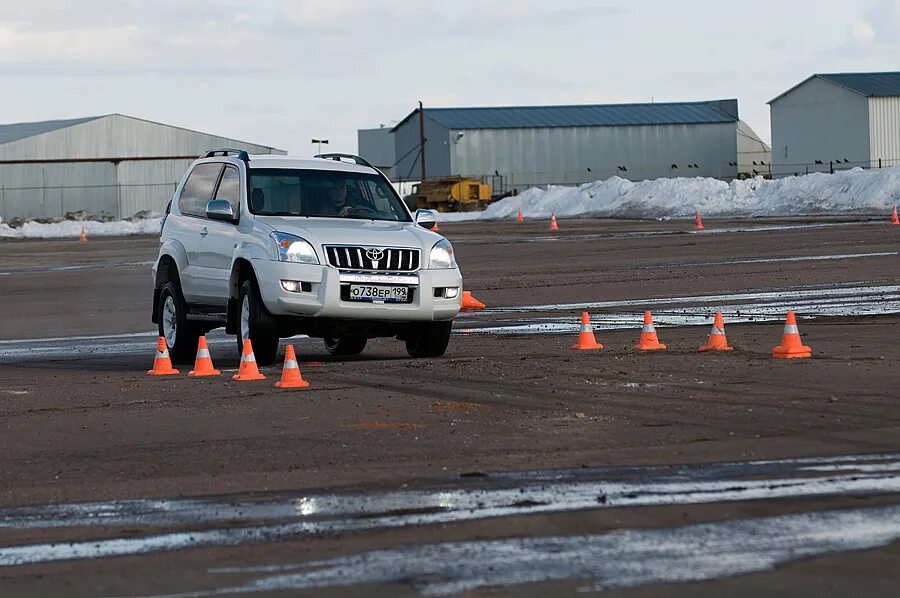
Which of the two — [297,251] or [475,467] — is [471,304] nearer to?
[297,251]

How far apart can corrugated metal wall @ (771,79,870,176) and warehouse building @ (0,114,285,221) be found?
97.1 ft

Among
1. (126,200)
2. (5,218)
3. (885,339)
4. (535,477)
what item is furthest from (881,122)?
(535,477)

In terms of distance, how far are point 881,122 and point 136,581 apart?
7747cm

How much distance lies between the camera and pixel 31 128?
8588 centimetres

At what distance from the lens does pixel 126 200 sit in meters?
77.6

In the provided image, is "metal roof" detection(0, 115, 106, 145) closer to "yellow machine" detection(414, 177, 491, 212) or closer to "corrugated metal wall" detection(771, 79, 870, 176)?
"yellow machine" detection(414, 177, 491, 212)

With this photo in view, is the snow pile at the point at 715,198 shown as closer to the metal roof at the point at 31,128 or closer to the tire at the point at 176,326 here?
the metal roof at the point at 31,128

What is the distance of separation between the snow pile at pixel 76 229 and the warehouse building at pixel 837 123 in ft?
114

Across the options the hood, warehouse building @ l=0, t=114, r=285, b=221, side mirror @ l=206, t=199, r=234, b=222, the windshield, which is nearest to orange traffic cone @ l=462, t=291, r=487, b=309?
the windshield

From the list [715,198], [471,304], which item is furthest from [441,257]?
[715,198]

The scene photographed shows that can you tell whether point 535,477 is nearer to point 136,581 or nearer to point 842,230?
point 136,581

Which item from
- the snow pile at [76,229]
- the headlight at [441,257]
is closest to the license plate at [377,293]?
the headlight at [441,257]

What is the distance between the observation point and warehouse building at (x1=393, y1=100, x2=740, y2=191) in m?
92.2

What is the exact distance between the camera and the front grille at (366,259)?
13453 millimetres
